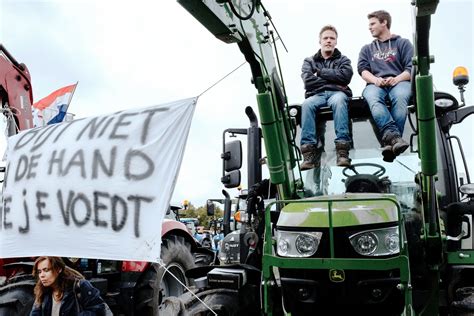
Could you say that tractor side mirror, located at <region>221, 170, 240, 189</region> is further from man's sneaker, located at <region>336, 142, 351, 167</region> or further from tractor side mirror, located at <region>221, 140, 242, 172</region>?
man's sneaker, located at <region>336, 142, 351, 167</region>

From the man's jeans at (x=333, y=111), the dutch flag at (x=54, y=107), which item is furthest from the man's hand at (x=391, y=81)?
the dutch flag at (x=54, y=107)

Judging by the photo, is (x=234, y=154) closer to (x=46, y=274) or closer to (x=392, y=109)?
(x=392, y=109)

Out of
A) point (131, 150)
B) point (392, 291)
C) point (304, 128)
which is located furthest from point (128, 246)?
point (304, 128)

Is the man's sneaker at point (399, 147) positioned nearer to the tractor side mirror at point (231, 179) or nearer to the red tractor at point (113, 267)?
the tractor side mirror at point (231, 179)

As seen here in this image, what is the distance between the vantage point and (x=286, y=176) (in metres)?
4.35

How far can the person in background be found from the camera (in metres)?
3.66

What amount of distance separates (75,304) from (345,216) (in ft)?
6.55

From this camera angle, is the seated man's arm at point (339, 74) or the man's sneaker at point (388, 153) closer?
the man's sneaker at point (388, 153)

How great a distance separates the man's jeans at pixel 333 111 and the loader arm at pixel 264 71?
0.17 meters

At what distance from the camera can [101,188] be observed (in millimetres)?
3596

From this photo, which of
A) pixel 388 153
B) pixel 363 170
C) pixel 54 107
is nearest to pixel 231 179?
pixel 363 170

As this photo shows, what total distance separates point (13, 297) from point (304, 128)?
2.98m

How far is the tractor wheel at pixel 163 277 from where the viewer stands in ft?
19.9

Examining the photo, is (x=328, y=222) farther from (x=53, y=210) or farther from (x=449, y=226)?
(x=53, y=210)
